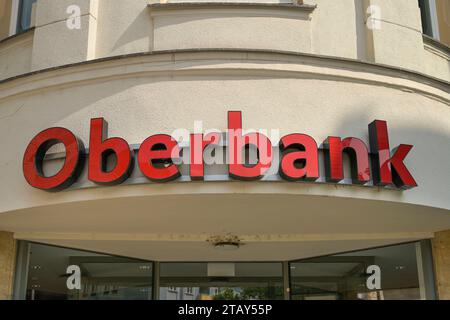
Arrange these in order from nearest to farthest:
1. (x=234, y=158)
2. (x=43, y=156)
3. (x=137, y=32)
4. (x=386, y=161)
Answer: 1. (x=234, y=158)
2. (x=386, y=161)
3. (x=43, y=156)
4. (x=137, y=32)

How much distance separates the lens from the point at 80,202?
7.29 meters

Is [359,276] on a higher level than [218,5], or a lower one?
lower

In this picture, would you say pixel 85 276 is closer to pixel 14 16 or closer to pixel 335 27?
pixel 14 16

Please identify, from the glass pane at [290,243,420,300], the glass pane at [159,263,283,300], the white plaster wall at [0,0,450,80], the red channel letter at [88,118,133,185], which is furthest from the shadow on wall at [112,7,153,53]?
the glass pane at [290,243,420,300]

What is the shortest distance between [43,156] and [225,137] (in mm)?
2379

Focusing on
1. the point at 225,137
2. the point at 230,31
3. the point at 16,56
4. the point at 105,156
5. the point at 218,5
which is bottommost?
the point at 105,156

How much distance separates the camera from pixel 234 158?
7012 mm

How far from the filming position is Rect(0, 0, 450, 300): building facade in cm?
715

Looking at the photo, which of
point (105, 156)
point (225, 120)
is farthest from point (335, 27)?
point (105, 156)

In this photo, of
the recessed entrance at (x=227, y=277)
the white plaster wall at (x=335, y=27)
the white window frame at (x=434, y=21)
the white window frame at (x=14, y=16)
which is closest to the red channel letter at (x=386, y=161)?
the white plaster wall at (x=335, y=27)

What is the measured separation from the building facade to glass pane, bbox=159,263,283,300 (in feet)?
3.37

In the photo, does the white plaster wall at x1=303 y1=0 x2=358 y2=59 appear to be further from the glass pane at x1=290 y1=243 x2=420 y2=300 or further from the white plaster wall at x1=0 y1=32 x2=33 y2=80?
the white plaster wall at x1=0 y1=32 x2=33 y2=80
